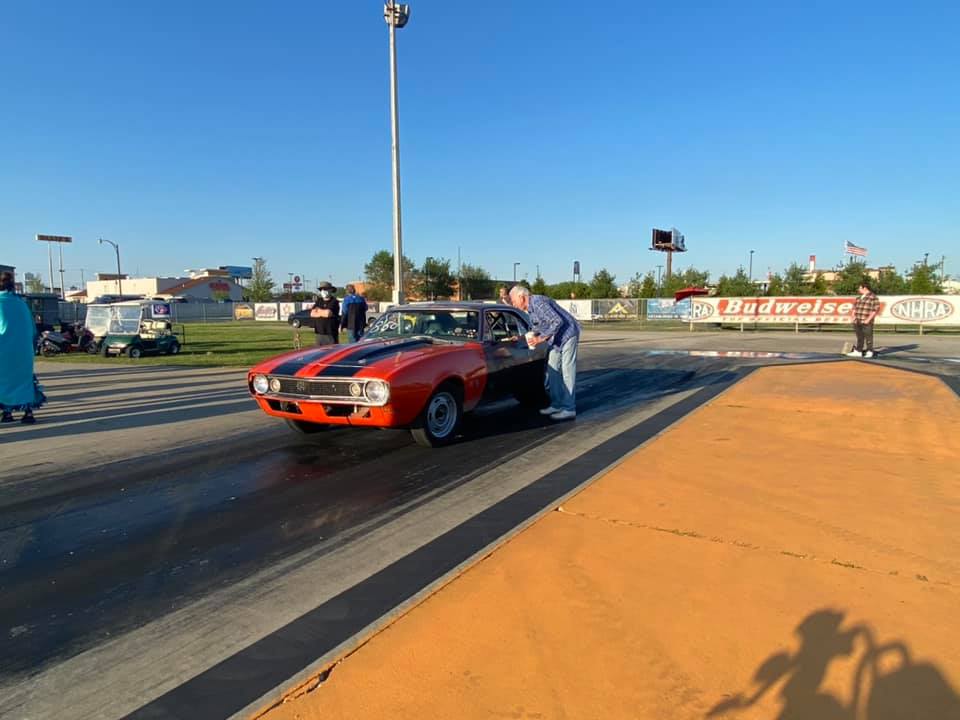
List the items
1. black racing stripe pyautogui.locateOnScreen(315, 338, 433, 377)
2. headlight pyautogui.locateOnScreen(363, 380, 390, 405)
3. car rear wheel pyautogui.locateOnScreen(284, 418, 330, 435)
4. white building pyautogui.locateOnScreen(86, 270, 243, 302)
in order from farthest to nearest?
white building pyautogui.locateOnScreen(86, 270, 243, 302), car rear wheel pyautogui.locateOnScreen(284, 418, 330, 435), black racing stripe pyautogui.locateOnScreen(315, 338, 433, 377), headlight pyautogui.locateOnScreen(363, 380, 390, 405)

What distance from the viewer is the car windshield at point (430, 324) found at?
21.7ft

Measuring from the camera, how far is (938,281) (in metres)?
41.8

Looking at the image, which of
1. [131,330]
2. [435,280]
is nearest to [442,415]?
[131,330]

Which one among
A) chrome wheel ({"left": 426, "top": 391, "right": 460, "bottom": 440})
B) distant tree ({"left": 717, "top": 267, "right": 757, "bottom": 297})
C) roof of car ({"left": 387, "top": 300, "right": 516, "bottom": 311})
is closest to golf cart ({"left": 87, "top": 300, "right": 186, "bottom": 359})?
roof of car ({"left": 387, "top": 300, "right": 516, "bottom": 311})

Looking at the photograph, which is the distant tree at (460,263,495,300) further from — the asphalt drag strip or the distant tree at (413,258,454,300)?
the asphalt drag strip

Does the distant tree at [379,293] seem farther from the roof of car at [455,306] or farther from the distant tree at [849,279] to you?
the roof of car at [455,306]

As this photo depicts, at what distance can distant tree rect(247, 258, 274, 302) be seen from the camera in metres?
88.4

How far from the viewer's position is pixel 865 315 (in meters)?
14.0

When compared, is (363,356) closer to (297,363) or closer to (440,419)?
(297,363)

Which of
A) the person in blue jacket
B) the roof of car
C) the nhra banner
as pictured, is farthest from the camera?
the nhra banner

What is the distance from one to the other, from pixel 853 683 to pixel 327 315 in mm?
9738

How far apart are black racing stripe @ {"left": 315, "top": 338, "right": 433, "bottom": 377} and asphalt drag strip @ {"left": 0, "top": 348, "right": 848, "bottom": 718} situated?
816mm

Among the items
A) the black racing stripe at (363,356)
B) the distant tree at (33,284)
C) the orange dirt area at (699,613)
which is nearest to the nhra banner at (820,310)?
the black racing stripe at (363,356)

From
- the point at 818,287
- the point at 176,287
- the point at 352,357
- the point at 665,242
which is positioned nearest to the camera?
the point at 352,357
